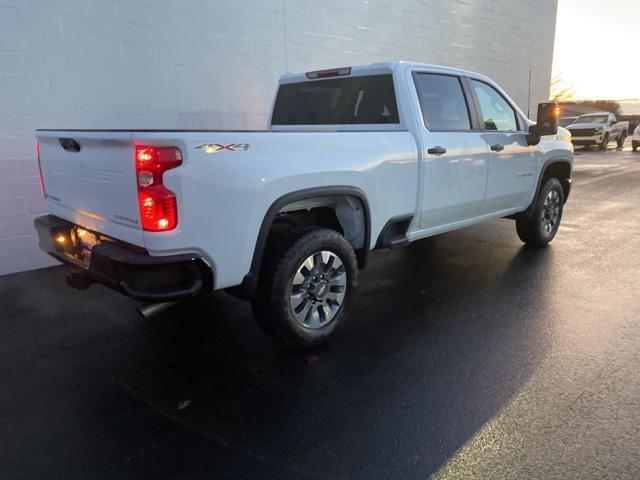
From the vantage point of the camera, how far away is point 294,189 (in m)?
3.29

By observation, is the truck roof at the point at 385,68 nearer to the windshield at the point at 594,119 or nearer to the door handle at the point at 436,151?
the door handle at the point at 436,151

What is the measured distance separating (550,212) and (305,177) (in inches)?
168

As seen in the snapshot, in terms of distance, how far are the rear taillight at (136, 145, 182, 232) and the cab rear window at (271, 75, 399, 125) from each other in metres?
2.22

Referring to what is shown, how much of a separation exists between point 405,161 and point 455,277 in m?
1.76

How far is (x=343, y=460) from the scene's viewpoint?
8.16ft

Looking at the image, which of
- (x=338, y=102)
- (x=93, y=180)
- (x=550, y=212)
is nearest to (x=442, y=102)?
(x=338, y=102)

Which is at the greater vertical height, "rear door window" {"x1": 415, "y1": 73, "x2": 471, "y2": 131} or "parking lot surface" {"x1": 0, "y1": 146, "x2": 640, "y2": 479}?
"rear door window" {"x1": 415, "y1": 73, "x2": 471, "y2": 131}

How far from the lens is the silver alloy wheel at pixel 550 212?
20.5 feet

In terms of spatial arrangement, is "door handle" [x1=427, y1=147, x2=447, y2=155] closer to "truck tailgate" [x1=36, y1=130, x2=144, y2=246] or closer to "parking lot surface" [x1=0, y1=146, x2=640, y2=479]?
"parking lot surface" [x1=0, y1=146, x2=640, y2=479]

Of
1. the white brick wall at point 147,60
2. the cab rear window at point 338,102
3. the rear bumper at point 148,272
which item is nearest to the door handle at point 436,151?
the cab rear window at point 338,102

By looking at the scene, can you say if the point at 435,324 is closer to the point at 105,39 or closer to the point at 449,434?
the point at 449,434

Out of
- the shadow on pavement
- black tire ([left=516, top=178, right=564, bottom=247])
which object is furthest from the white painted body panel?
black tire ([left=516, top=178, right=564, bottom=247])

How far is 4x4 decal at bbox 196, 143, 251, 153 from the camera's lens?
2.79 metres

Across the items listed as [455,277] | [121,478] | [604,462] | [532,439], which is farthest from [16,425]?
[455,277]
